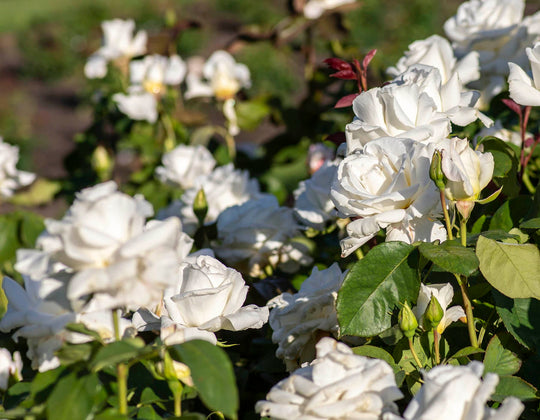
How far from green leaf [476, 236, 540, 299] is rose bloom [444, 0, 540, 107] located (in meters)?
0.56

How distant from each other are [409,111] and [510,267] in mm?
212

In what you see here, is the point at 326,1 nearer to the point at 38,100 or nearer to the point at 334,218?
the point at 334,218

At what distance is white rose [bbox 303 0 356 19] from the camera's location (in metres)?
1.78

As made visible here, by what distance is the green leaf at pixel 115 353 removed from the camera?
0.52m

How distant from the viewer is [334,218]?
1051mm

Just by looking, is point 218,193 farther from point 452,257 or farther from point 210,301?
point 452,257

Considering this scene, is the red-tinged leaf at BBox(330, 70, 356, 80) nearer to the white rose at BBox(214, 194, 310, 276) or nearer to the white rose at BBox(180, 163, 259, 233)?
the white rose at BBox(214, 194, 310, 276)

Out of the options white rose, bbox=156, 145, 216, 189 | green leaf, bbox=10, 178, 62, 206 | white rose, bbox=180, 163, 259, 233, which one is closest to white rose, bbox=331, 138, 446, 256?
white rose, bbox=180, 163, 259, 233

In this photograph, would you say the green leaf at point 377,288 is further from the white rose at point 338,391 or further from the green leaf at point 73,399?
the green leaf at point 73,399

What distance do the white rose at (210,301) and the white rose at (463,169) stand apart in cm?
26

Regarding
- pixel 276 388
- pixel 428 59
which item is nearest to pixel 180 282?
pixel 276 388

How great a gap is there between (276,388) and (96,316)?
205 mm

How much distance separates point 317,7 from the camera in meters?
1.79

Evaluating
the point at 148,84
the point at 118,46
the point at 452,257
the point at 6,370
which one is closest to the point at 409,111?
the point at 452,257
